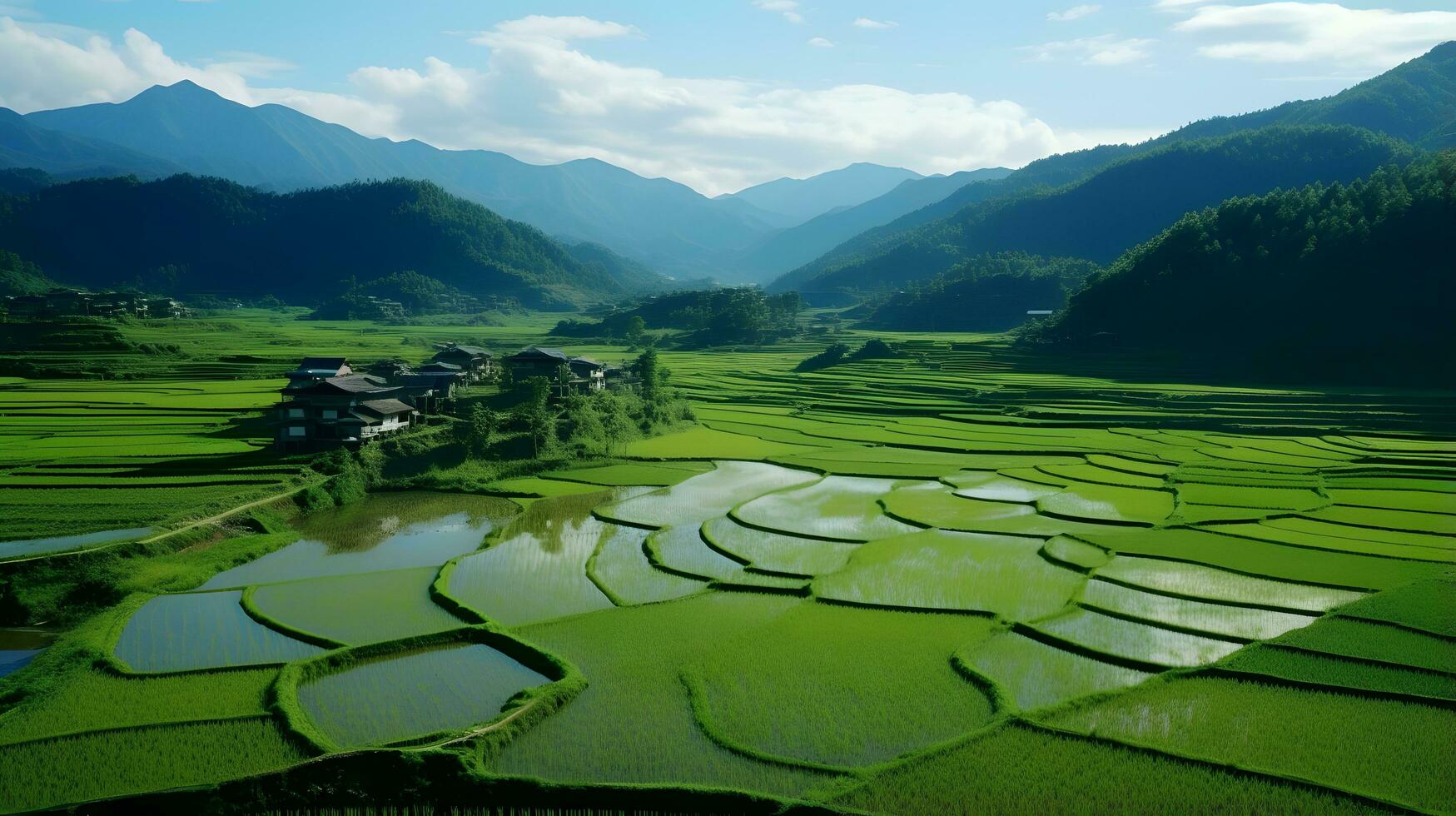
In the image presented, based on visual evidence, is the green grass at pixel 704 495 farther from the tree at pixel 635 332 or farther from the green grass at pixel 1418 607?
the tree at pixel 635 332

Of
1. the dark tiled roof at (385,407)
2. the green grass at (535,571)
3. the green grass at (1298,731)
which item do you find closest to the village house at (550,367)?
the dark tiled roof at (385,407)

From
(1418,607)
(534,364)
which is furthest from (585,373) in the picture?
(1418,607)

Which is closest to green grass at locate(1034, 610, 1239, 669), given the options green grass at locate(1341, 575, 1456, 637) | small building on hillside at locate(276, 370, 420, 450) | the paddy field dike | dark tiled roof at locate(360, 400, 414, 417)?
the paddy field dike

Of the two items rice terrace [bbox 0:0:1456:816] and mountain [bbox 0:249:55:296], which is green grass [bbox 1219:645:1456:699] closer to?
rice terrace [bbox 0:0:1456:816]

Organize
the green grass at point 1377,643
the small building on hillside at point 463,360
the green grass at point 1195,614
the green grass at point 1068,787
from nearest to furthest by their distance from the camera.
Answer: the green grass at point 1068,787 → the green grass at point 1377,643 → the green grass at point 1195,614 → the small building on hillside at point 463,360

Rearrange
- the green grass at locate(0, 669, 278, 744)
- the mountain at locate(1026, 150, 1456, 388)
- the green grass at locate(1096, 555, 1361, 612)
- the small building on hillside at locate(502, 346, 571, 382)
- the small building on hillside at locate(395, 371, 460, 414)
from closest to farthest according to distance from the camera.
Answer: the green grass at locate(0, 669, 278, 744), the green grass at locate(1096, 555, 1361, 612), the small building on hillside at locate(395, 371, 460, 414), the small building on hillside at locate(502, 346, 571, 382), the mountain at locate(1026, 150, 1456, 388)

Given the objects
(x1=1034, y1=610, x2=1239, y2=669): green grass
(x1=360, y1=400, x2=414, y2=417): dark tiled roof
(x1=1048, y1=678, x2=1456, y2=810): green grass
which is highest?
(x1=360, y1=400, x2=414, y2=417): dark tiled roof
